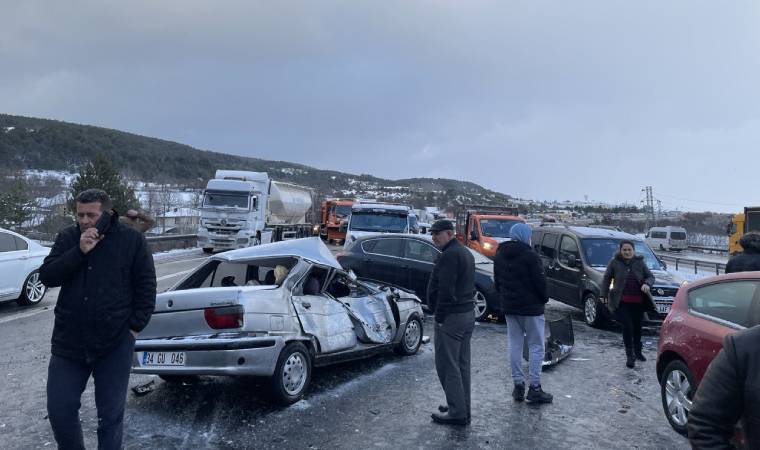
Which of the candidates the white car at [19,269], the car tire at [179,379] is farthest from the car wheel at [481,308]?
the white car at [19,269]

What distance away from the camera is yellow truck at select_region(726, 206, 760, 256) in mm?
23641

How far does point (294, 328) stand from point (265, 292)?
0.46 m

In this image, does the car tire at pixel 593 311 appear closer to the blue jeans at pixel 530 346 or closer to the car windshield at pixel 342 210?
the blue jeans at pixel 530 346

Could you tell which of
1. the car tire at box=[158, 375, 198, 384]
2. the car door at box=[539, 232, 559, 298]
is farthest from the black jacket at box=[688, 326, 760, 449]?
the car door at box=[539, 232, 559, 298]

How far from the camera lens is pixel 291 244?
6.34 meters

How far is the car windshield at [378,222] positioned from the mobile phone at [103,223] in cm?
1489

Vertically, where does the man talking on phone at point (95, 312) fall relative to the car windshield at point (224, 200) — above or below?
below

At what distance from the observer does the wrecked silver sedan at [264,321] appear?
5.12 metres

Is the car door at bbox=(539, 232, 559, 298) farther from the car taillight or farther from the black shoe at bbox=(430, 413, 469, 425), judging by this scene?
the car taillight

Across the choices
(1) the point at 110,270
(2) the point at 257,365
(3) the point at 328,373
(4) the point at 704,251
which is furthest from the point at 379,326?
(4) the point at 704,251

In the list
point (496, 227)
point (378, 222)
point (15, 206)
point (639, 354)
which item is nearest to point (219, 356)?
point (639, 354)

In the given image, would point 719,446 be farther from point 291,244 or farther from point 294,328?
point 291,244

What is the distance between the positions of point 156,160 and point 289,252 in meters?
89.1

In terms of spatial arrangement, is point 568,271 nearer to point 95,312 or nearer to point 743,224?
point 95,312
